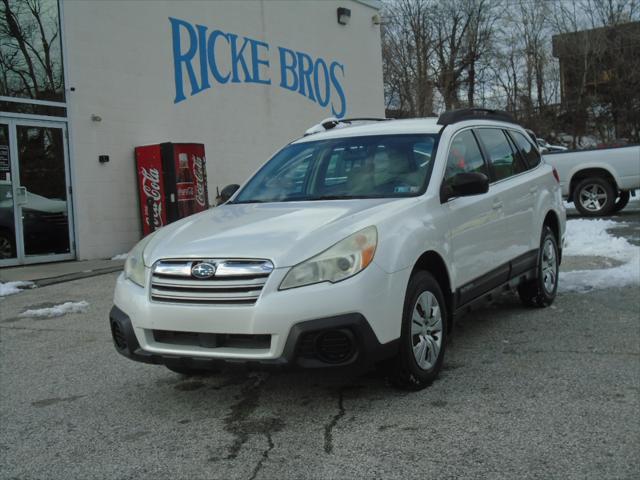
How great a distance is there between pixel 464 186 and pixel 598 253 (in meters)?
5.81

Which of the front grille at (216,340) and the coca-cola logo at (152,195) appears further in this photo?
the coca-cola logo at (152,195)

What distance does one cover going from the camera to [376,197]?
181 inches

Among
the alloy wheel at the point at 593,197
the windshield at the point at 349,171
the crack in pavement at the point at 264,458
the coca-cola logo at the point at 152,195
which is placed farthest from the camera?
the alloy wheel at the point at 593,197

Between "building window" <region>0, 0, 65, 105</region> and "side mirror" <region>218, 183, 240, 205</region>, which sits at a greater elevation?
"building window" <region>0, 0, 65, 105</region>

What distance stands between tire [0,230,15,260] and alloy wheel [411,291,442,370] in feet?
28.7

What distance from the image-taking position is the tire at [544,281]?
6.36 meters

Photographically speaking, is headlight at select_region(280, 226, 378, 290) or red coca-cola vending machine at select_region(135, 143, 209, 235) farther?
red coca-cola vending machine at select_region(135, 143, 209, 235)

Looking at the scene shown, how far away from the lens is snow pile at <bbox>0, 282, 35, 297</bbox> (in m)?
8.80

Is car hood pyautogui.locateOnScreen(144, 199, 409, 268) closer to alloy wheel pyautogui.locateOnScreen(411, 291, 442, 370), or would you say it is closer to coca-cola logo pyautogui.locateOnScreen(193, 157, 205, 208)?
alloy wheel pyautogui.locateOnScreen(411, 291, 442, 370)

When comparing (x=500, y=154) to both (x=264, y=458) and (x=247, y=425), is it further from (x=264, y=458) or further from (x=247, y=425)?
(x=264, y=458)

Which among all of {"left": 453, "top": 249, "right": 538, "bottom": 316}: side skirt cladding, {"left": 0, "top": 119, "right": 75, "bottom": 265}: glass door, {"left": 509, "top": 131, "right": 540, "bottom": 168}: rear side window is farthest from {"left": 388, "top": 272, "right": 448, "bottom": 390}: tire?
{"left": 0, "top": 119, "right": 75, "bottom": 265}: glass door

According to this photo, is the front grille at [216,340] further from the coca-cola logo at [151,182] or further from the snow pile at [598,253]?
the coca-cola logo at [151,182]

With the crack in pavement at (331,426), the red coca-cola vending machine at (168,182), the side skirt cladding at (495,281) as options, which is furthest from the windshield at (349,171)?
the red coca-cola vending machine at (168,182)

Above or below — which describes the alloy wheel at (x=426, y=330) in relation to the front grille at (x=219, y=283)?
below
